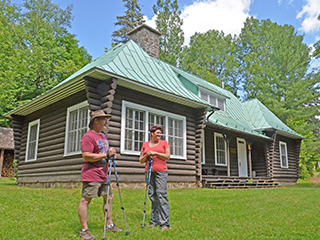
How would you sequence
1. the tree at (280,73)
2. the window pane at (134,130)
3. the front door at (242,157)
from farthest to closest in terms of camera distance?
the tree at (280,73) < the front door at (242,157) < the window pane at (134,130)

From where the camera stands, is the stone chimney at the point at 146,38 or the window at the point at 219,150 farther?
the window at the point at 219,150

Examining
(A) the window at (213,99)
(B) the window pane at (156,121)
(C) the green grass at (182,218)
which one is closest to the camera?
(C) the green grass at (182,218)

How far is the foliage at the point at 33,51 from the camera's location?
85.8ft

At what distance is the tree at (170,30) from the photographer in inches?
1329

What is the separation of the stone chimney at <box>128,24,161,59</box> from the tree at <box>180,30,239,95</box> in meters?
21.4

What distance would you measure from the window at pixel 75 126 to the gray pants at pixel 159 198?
587 cm

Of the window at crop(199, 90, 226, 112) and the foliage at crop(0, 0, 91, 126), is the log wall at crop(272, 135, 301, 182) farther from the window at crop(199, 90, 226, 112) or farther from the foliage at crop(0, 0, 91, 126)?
the foliage at crop(0, 0, 91, 126)

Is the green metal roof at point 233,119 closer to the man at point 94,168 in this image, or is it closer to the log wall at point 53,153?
the log wall at point 53,153

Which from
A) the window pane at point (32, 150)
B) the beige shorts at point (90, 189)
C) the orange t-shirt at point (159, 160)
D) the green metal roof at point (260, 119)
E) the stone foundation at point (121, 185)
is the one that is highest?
the green metal roof at point (260, 119)

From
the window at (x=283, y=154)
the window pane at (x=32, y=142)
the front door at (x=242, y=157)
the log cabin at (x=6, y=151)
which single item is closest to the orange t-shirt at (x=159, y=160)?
the window pane at (x=32, y=142)

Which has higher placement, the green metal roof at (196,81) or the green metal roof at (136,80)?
the green metal roof at (196,81)

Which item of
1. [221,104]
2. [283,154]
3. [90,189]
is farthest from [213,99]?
[90,189]

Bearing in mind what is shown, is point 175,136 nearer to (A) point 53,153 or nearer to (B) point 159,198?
(A) point 53,153

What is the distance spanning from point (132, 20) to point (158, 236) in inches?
1368
